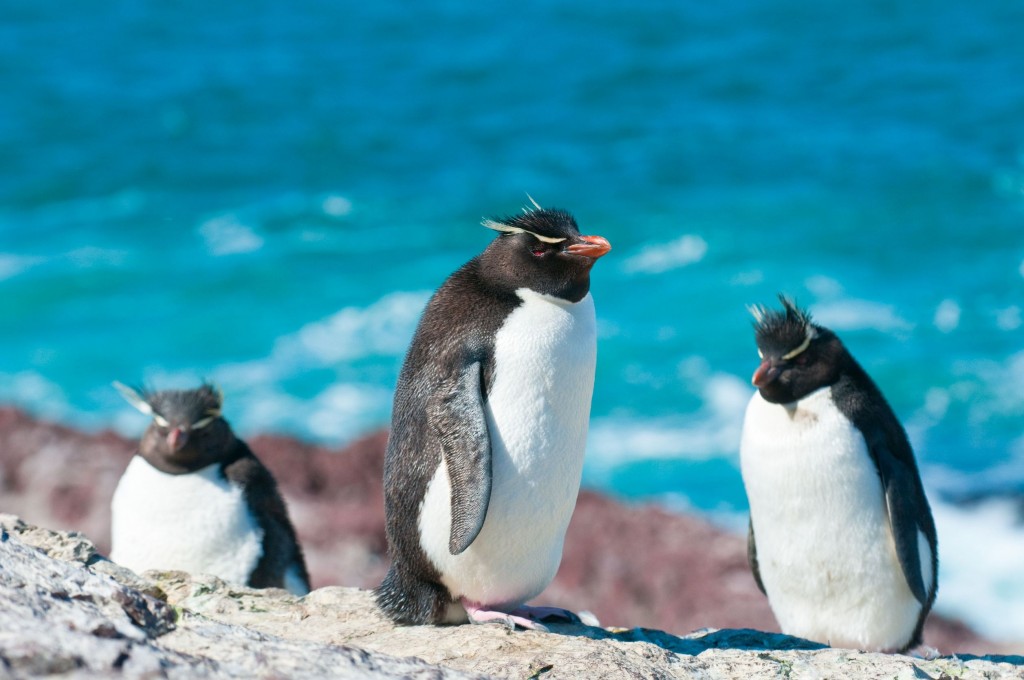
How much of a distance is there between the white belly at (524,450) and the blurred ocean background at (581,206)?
7.49 meters

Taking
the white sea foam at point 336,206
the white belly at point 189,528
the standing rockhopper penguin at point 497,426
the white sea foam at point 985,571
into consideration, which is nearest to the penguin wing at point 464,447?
the standing rockhopper penguin at point 497,426

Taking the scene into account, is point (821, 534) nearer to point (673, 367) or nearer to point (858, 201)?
point (673, 367)

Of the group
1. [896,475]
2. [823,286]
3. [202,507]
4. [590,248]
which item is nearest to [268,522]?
[202,507]

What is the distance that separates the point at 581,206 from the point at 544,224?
17.7 metres

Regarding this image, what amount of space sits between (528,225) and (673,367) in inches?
525

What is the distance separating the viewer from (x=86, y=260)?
70.2ft

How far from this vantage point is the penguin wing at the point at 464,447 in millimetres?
4320

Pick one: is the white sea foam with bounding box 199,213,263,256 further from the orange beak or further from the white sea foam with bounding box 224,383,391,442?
the orange beak

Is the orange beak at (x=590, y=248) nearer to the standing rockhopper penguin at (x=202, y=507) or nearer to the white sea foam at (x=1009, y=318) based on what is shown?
the standing rockhopper penguin at (x=202, y=507)

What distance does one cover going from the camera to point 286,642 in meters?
3.13

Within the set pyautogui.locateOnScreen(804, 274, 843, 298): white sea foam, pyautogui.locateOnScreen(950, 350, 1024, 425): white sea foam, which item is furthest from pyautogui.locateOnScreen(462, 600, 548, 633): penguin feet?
pyautogui.locateOnScreen(804, 274, 843, 298): white sea foam

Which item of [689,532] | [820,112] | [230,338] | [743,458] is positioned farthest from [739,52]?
[743,458]

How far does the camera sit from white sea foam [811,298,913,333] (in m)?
18.4

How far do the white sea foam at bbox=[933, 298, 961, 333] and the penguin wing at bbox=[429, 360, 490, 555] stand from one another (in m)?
15.1
